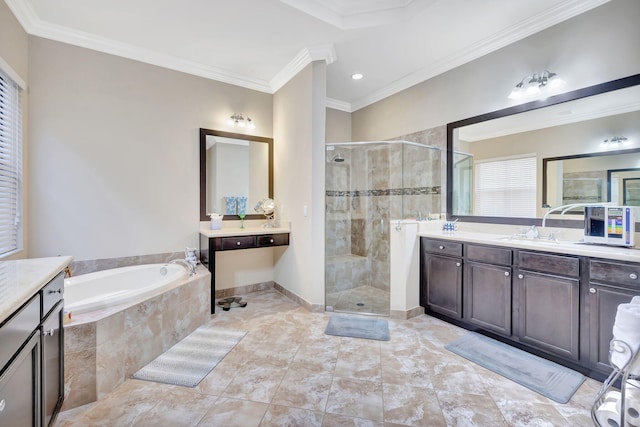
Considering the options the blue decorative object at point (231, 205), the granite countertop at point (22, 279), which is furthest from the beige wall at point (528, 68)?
the granite countertop at point (22, 279)

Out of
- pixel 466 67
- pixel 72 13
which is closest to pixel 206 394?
pixel 72 13

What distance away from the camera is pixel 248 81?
3684 millimetres

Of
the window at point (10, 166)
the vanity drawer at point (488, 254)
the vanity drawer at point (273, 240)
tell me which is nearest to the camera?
the window at point (10, 166)

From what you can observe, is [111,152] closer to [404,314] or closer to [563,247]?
[404,314]

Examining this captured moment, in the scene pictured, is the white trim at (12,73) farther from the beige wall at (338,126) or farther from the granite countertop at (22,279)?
the beige wall at (338,126)

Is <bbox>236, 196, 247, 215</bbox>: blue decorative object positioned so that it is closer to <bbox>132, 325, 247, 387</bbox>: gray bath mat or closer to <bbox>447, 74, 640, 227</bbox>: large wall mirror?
<bbox>132, 325, 247, 387</bbox>: gray bath mat

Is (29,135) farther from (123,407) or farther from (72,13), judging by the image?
(123,407)

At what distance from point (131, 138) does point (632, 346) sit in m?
4.20

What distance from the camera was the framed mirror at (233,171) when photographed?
346 centimetres

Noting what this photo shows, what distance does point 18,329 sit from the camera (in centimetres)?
103

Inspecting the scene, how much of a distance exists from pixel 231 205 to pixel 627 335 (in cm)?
356

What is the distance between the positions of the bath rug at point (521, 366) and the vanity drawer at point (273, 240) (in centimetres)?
203

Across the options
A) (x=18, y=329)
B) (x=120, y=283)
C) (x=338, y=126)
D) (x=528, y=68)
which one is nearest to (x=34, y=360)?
(x=18, y=329)

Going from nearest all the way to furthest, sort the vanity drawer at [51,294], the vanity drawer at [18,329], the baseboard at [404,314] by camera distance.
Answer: the vanity drawer at [18,329] < the vanity drawer at [51,294] < the baseboard at [404,314]
